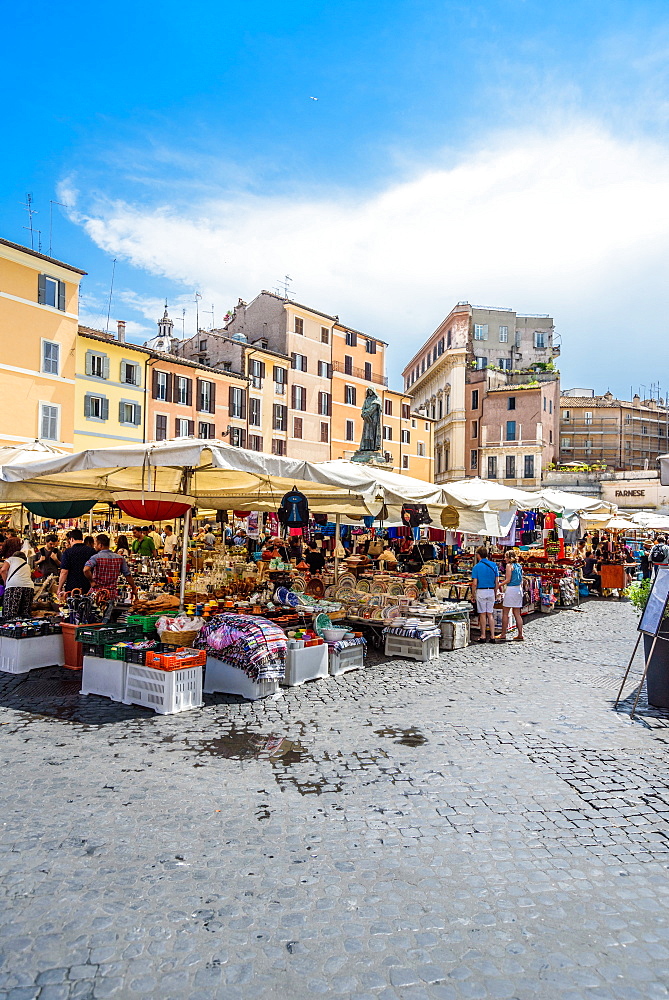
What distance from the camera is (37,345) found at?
94.2 ft

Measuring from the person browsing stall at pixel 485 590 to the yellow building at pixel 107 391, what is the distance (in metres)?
24.3

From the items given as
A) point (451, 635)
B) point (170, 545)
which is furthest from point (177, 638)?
point (170, 545)

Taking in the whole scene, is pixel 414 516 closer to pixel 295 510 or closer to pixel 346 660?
pixel 295 510

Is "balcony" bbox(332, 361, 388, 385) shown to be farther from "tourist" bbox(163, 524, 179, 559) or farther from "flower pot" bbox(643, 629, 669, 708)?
"flower pot" bbox(643, 629, 669, 708)

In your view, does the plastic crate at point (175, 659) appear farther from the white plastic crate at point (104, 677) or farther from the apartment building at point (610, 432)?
the apartment building at point (610, 432)

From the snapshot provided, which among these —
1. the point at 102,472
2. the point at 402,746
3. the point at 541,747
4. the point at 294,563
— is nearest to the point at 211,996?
the point at 402,746

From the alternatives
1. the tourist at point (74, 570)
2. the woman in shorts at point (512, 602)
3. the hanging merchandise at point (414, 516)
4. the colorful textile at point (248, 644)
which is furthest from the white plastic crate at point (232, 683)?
the hanging merchandise at point (414, 516)

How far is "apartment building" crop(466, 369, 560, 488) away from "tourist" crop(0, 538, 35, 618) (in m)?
47.2

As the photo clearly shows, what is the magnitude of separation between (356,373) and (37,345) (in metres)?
26.2

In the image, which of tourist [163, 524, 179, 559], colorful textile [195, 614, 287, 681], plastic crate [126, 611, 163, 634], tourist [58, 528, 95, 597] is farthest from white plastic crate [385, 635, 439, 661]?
tourist [163, 524, 179, 559]

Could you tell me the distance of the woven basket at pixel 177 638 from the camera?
723 cm

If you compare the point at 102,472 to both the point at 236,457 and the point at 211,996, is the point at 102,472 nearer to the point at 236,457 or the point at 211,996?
the point at 236,457

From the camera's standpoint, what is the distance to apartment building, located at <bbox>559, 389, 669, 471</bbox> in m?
61.3

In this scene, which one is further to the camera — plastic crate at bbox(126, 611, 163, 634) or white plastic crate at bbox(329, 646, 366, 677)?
white plastic crate at bbox(329, 646, 366, 677)
